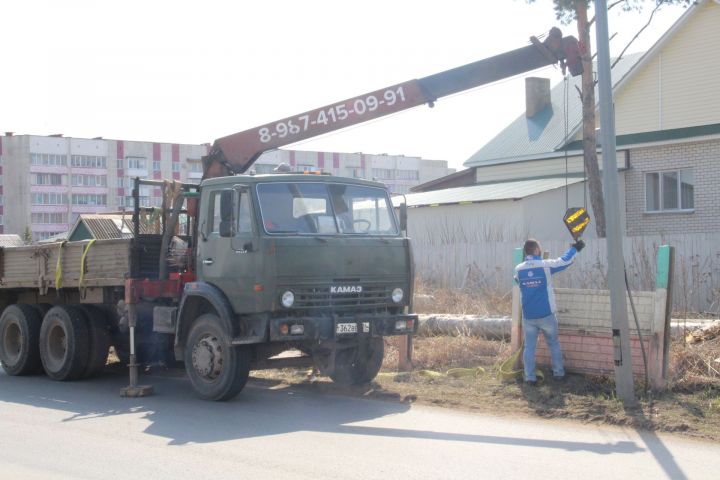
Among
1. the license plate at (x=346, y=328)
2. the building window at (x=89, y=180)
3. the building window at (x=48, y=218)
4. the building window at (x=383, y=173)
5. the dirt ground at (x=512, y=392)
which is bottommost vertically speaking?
the dirt ground at (x=512, y=392)

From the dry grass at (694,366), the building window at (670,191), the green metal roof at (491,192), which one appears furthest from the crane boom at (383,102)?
the building window at (670,191)

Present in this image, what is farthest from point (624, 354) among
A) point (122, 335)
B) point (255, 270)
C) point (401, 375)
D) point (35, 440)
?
point (122, 335)

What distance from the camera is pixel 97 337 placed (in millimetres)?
12703

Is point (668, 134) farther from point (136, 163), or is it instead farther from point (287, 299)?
point (136, 163)

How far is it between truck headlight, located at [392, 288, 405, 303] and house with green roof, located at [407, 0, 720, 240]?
13.1 meters

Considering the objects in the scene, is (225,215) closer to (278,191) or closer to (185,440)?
(278,191)

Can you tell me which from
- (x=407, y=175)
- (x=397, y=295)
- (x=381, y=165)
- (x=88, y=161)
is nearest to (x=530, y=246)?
(x=397, y=295)

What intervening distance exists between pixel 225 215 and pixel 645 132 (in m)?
18.1

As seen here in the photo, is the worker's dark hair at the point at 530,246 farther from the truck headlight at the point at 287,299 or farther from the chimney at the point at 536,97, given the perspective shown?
the chimney at the point at 536,97

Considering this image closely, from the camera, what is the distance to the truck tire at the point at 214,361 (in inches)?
401

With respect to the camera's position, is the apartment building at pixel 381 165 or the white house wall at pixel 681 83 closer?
the white house wall at pixel 681 83

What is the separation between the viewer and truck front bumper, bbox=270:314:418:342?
9.80 meters

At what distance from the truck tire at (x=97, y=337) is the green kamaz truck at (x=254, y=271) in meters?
0.02

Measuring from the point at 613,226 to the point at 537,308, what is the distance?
1.58 m
